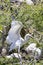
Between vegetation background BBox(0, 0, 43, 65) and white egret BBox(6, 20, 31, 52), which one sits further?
vegetation background BBox(0, 0, 43, 65)

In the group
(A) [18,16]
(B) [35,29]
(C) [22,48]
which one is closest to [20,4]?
(A) [18,16]

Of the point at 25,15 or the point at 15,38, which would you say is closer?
the point at 15,38

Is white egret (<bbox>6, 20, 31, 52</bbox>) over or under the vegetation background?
under

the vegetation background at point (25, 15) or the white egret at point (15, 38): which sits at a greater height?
the vegetation background at point (25, 15)

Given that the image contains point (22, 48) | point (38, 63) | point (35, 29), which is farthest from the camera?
point (35, 29)

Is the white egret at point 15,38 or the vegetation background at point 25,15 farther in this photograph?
the vegetation background at point 25,15

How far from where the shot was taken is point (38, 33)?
262cm

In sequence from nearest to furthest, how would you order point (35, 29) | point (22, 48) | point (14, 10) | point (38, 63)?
point (38, 63), point (22, 48), point (35, 29), point (14, 10)

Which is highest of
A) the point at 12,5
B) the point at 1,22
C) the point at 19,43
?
the point at 12,5

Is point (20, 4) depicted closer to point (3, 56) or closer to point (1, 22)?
point (1, 22)

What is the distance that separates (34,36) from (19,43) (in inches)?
8.6

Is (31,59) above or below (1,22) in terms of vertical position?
below

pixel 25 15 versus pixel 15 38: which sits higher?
pixel 25 15

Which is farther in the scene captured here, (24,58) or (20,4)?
(20,4)
